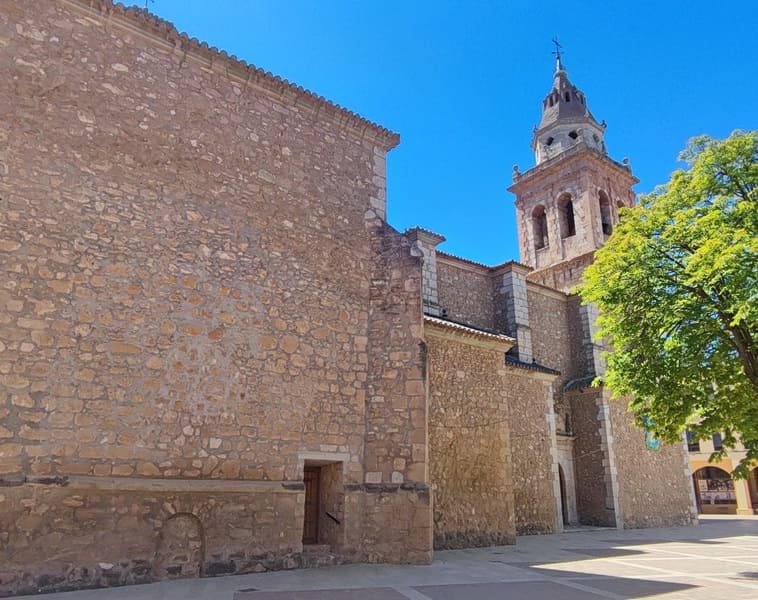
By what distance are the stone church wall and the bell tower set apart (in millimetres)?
16227

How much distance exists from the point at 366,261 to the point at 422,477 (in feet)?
12.4

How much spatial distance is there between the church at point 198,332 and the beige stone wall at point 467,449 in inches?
2.6

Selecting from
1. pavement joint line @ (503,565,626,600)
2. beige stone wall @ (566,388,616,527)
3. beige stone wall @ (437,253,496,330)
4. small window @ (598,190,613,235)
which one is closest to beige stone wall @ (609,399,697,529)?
beige stone wall @ (566,388,616,527)

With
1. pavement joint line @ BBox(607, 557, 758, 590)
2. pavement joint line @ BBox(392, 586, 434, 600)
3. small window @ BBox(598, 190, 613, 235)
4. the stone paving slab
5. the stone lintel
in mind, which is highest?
small window @ BBox(598, 190, 613, 235)

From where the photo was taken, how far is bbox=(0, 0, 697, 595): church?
21.7ft

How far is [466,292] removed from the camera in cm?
1808

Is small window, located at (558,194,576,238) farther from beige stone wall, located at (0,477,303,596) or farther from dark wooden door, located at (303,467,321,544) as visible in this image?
beige stone wall, located at (0,477,303,596)

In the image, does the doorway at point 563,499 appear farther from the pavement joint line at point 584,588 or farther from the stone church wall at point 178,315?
the stone church wall at point 178,315

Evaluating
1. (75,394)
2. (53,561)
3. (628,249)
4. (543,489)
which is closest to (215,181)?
(75,394)

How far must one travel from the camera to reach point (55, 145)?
7.24 meters

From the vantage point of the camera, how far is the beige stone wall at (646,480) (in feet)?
59.6

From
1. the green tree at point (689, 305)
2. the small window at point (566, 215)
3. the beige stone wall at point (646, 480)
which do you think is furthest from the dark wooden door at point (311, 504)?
the small window at point (566, 215)

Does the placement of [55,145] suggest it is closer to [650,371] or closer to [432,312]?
[650,371]

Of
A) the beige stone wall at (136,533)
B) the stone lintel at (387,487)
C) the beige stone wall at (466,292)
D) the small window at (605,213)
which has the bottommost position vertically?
the beige stone wall at (136,533)
